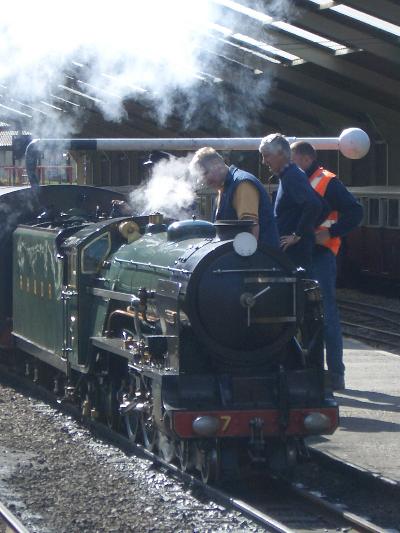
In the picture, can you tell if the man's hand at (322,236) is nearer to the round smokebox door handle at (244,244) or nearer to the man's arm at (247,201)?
the man's arm at (247,201)

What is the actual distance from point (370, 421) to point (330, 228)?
1.39 m

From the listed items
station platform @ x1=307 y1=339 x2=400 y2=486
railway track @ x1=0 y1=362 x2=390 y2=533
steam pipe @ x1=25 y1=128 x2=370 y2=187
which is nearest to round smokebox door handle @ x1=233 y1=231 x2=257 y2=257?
railway track @ x1=0 y1=362 x2=390 y2=533

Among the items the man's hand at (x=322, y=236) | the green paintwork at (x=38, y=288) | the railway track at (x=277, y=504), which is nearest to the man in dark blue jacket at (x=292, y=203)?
the man's hand at (x=322, y=236)

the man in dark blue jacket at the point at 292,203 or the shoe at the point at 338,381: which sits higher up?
the man in dark blue jacket at the point at 292,203

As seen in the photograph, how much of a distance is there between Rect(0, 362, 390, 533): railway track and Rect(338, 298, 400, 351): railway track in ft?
21.9

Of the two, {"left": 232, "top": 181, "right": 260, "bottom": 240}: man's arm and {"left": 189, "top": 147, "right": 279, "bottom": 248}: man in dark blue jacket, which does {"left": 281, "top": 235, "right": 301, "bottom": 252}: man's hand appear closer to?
{"left": 189, "top": 147, "right": 279, "bottom": 248}: man in dark blue jacket

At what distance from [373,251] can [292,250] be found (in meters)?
13.2

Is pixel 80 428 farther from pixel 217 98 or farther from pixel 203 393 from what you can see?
pixel 217 98

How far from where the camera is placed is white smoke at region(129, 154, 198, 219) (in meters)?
7.71

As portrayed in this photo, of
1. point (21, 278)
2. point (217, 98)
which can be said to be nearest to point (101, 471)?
point (21, 278)

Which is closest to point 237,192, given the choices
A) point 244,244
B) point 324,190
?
point 244,244

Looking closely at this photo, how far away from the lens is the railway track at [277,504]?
5.26m

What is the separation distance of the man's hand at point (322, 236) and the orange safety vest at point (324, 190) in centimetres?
3

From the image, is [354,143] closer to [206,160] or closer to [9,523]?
[206,160]
